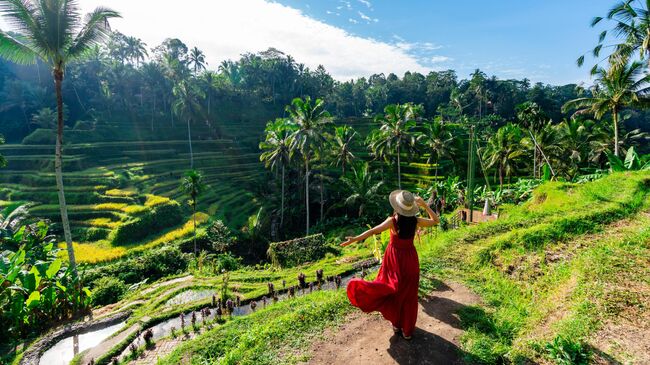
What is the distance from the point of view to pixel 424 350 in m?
4.49

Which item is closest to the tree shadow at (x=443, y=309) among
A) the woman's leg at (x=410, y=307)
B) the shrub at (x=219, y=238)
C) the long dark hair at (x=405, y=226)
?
the woman's leg at (x=410, y=307)

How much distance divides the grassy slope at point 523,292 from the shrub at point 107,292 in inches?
409

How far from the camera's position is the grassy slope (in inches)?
183

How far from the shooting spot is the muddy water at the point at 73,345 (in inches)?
Result: 346

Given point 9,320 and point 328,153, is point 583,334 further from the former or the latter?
point 328,153

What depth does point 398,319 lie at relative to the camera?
4.59 metres

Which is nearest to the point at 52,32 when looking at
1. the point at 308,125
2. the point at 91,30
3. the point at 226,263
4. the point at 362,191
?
the point at 91,30

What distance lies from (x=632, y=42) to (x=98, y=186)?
36.8 meters

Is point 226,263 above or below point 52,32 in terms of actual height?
below

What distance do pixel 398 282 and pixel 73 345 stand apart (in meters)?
10.3

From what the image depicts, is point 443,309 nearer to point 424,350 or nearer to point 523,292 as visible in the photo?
point 424,350

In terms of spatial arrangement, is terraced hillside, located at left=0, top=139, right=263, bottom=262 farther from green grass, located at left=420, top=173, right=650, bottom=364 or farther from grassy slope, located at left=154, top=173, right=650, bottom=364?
green grass, located at left=420, top=173, right=650, bottom=364

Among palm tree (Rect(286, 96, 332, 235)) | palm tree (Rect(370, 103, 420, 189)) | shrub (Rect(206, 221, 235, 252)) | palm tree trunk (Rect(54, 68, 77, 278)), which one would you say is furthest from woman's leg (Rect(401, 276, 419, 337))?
palm tree (Rect(370, 103, 420, 189))

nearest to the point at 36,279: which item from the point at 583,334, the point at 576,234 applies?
the point at 583,334
